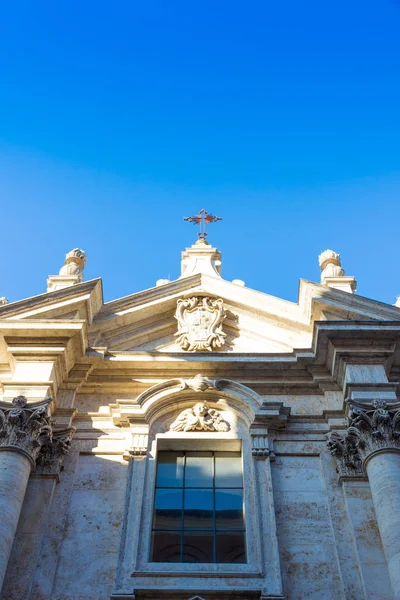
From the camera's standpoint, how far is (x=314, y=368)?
13.4 metres

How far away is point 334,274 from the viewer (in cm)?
1641

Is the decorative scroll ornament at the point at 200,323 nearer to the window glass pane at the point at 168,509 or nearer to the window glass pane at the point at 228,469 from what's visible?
the window glass pane at the point at 228,469

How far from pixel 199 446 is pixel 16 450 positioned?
3.25 m

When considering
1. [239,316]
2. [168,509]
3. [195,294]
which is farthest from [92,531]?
[195,294]

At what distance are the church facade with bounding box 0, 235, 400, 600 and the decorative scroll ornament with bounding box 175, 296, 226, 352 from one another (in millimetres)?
38

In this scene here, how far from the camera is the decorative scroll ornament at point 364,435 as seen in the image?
1109 cm

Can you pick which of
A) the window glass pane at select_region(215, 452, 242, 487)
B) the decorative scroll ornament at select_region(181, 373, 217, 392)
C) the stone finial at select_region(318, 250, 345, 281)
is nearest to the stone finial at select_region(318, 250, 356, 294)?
the stone finial at select_region(318, 250, 345, 281)

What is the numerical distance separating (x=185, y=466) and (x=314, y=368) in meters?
3.17

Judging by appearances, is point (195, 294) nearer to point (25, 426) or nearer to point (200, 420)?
point (200, 420)

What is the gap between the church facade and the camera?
33.1ft

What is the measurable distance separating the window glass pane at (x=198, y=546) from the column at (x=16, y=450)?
265 cm

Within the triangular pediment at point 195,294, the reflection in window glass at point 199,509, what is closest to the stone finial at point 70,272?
the triangular pediment at point 195,294

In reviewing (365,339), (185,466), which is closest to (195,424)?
A: (185,466)

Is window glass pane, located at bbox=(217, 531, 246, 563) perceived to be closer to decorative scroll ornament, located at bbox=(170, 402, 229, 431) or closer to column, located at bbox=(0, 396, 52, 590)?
decorative scroll ornament, located at bbox=(170, 402, 229, 431)
